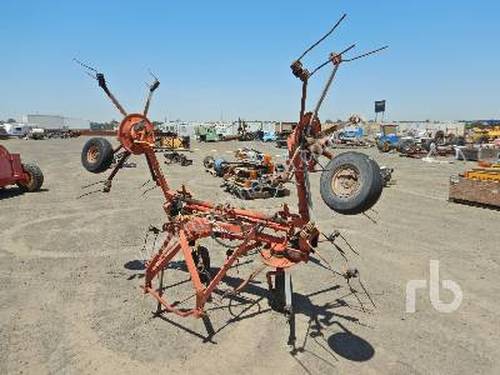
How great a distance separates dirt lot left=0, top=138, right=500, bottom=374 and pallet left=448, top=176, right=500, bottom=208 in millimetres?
3210

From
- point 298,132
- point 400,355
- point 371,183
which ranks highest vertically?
point 298,132

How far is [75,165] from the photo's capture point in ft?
94.4

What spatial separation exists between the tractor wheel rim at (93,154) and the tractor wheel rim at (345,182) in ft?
15.0

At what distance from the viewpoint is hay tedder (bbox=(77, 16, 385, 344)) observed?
488 centimetres

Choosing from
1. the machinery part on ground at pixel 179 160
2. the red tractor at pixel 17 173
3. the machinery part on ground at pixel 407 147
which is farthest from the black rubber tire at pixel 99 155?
the machinery part on ground at pixel 407 147

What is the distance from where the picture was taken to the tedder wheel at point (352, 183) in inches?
187

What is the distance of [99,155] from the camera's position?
299 inches

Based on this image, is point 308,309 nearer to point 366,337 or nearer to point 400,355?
point 366,337

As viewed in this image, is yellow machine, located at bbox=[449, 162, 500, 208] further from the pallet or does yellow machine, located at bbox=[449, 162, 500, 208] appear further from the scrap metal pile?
the scrap metal pile

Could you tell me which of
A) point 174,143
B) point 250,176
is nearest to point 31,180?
point 250,176

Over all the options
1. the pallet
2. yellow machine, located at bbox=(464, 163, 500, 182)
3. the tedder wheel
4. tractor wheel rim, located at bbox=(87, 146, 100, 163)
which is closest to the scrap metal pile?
the pallet

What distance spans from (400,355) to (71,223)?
1014 centimetres

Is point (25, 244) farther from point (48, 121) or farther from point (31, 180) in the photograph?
point (48, 121)

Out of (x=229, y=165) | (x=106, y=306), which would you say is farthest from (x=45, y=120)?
(x=106, y=306)
